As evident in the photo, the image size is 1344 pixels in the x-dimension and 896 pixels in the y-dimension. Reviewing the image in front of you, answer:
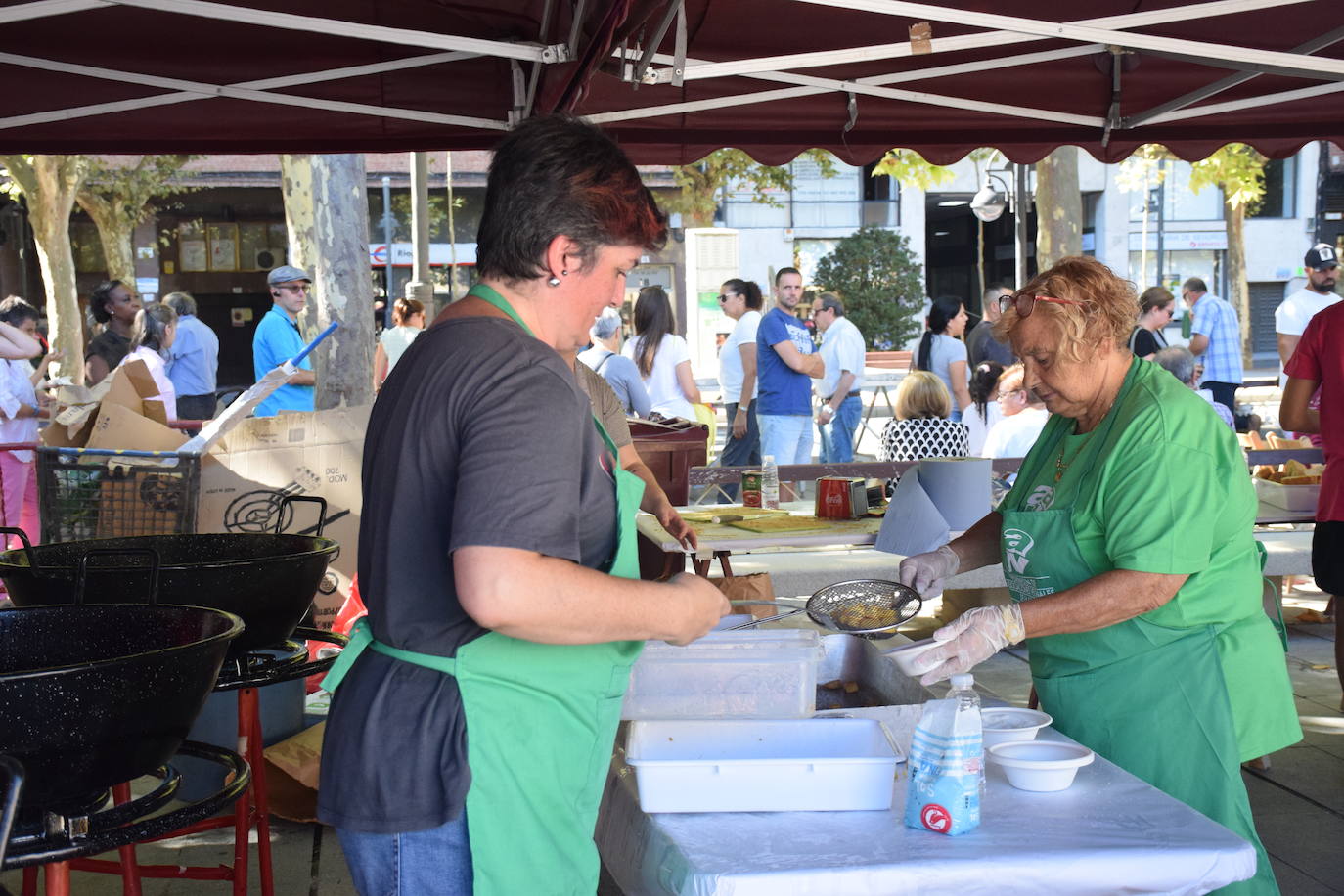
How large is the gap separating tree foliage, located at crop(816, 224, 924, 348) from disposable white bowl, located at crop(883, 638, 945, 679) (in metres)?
24.6

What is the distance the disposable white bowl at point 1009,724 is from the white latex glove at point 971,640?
0.10 m

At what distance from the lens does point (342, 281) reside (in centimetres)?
861

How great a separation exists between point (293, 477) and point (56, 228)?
14.5 meters

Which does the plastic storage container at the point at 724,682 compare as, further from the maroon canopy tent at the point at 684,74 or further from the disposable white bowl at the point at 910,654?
the maroon canopy tent at the point at 684,74

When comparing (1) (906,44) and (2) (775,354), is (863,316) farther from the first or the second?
(1) (906,44)

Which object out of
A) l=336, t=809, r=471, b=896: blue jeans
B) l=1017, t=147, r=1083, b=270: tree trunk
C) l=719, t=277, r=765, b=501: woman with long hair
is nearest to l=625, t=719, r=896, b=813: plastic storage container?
l=336, t=809, r=471, b=896: blue jeans

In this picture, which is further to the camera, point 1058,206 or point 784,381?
point 1058,206

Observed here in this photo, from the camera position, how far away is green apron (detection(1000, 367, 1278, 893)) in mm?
2236

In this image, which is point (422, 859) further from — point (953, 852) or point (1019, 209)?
point (1019, 209)

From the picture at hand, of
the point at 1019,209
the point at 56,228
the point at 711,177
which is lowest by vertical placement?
the point at 1019,209

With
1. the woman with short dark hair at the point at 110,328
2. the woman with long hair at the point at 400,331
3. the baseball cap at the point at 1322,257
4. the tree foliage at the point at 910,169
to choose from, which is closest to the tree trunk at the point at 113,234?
the woman with long hair at the point at 400,331

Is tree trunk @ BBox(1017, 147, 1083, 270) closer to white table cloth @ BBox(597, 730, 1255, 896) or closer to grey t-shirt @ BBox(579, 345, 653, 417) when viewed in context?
grey t-shirt @ BBox(579, 345, 653, 417)

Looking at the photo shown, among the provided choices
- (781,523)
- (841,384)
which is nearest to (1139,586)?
(781,523)

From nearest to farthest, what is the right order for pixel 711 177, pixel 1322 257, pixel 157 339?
pixel 1322 257, pixel 157 339, pixel 711 177
